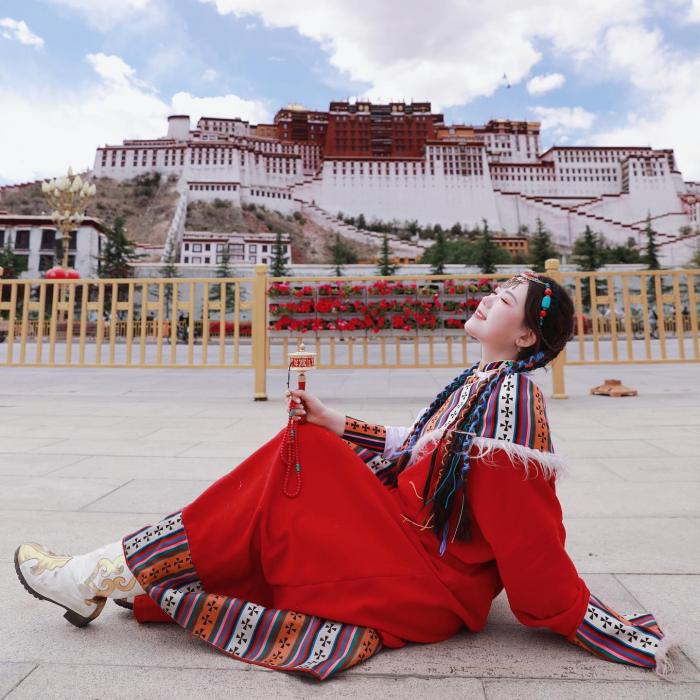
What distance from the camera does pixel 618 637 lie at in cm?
86

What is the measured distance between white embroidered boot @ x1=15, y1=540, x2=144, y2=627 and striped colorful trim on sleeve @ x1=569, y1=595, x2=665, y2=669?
81 cm

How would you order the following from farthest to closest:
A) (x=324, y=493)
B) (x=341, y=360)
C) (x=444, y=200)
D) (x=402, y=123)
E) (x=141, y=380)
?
1. (x=402, y=123)
2. (x=444, y=200)
3. (x=341, y=360)
4. (x=141, y=380)
5. (x=324, y=493)

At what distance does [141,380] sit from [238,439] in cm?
370

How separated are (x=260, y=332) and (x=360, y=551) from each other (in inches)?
146

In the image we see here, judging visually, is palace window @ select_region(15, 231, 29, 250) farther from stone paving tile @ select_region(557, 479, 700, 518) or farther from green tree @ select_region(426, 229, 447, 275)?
stone paving tile @ select_region(557, 479, 700, 518)

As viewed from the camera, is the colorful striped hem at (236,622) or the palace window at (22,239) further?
the palace window at (22,239)

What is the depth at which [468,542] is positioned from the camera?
36.1 inches

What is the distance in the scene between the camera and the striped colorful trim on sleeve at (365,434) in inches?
42.6

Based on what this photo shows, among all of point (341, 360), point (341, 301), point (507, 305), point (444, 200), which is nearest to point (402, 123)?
point (444, 200)

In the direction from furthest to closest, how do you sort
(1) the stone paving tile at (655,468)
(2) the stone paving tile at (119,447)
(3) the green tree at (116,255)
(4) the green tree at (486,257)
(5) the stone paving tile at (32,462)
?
(4) the green tree at (486,257), (3) the green tree at (116,255), (2) the stone paving tile at (119,447), (5) the stone paving tile at (32,462), (1) the stone paving tile at (655,468)

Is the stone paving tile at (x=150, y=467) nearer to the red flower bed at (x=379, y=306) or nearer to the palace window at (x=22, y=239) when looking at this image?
the red flower bed at (x=379, y=306)

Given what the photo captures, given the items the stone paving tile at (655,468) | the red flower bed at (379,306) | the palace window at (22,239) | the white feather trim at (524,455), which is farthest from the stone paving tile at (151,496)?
the palace window at (22,239)

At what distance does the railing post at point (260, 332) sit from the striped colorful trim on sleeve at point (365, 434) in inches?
133

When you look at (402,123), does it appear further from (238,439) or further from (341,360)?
(238,439)
